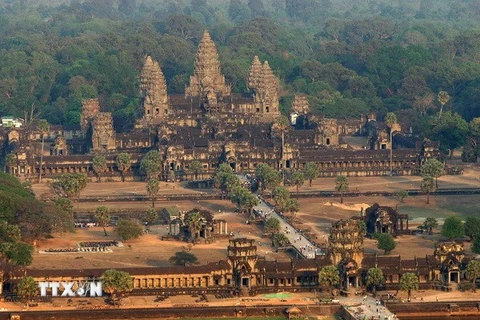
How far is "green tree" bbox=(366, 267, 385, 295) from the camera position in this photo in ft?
416

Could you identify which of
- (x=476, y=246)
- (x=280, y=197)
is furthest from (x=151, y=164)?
(x=476, y=246)

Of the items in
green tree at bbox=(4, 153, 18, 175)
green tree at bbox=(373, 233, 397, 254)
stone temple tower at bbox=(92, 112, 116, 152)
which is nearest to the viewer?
green tree at bbox=(373, 233, 397, 254)

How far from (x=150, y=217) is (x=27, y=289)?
108 feet

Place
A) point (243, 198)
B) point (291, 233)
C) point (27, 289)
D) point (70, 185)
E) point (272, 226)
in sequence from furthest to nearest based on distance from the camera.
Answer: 1. point (70, 185)
2. point (243, 198)
3. point (272, 226)
4. point (291, 233)
5. point (27, 289)

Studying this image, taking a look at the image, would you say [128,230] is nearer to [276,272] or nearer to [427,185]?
[276,272]

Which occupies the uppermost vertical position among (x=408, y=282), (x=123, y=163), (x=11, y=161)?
(x=11, y=161)

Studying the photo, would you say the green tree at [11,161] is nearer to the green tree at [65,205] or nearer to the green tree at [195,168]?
the green tree at [195,168]

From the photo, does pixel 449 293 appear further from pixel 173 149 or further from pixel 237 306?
pixel 173 149

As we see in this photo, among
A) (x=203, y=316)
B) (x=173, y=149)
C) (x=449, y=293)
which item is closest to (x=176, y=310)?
(x=203, y=316)

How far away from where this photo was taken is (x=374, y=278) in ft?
416

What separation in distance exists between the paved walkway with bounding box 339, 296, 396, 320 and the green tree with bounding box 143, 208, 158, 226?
3409 centimetres

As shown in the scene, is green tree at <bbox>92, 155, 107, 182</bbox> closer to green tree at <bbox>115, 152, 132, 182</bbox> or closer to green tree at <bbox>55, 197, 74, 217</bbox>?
green tree at <bbox>115, 152, 132, 182</bbox>

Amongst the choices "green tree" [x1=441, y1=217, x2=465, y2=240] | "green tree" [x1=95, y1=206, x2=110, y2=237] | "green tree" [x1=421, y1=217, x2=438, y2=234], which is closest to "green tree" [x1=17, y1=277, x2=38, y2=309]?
"green tree" [x1=95, y1=206, x2=110, y2=237]

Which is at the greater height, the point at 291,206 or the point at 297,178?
the point at 297,178
